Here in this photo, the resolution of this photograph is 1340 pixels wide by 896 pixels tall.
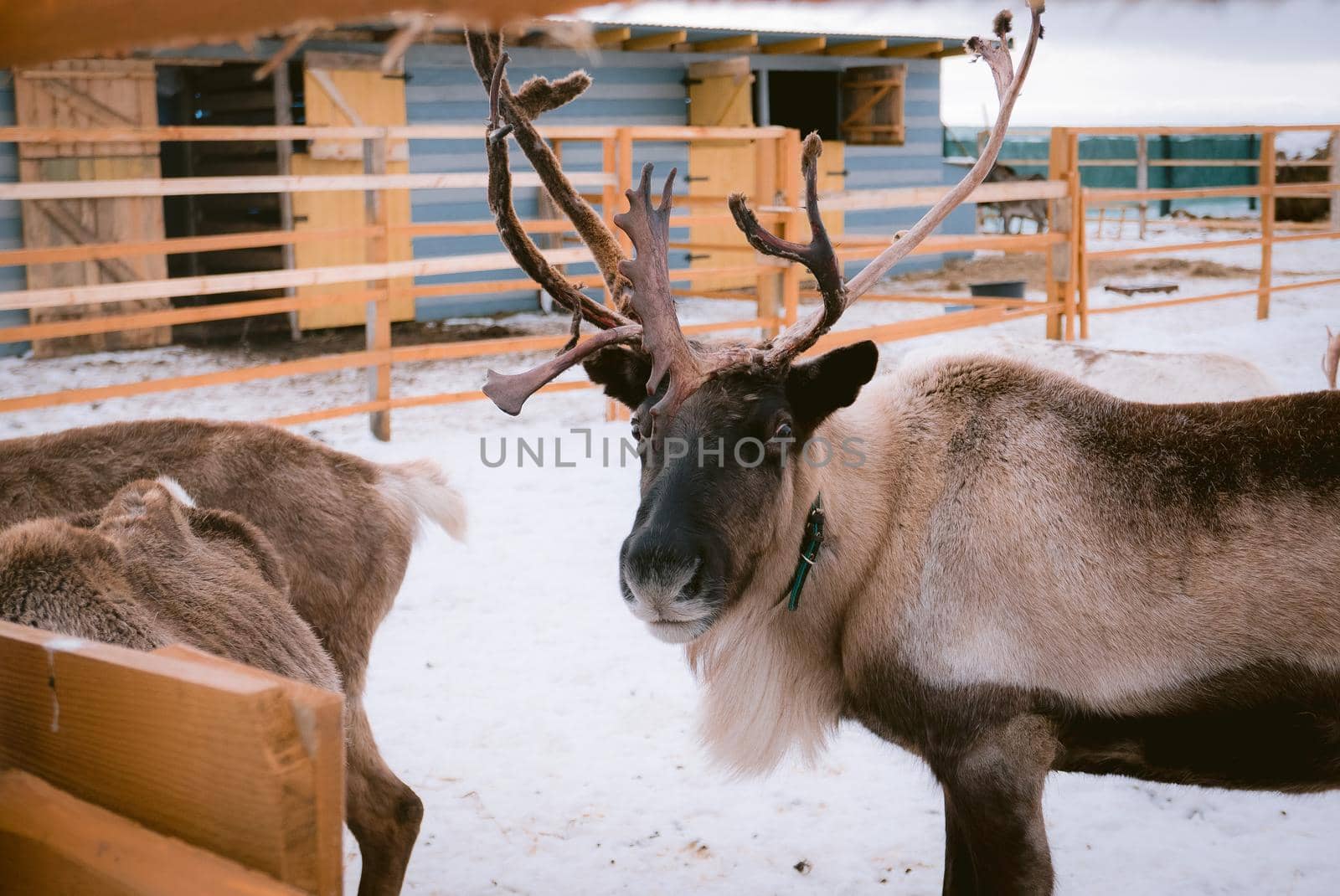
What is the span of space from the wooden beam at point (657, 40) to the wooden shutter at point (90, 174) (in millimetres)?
4755

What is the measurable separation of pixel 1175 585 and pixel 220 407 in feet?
22.6

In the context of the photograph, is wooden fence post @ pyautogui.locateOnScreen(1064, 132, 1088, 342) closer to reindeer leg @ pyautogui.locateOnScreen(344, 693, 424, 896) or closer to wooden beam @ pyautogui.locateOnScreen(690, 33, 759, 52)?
wooden beam @ pyautogui.locateOnScreen(690, 33, 759, 52)

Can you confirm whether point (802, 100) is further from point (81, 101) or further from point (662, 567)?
point (662, 567)

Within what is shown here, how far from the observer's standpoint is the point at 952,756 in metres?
2.45

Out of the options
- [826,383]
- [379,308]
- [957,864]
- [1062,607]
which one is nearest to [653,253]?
[826,383]

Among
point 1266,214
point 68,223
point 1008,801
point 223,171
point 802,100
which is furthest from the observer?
point 802,100

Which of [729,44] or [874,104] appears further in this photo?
[874,104]

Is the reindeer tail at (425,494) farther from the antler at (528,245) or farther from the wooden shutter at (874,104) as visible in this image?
the wooden shutter at (874,104)

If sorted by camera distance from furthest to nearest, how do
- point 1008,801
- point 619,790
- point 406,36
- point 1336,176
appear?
1. point 1336,176
2. point 619,790
3. point 1008,801
4. point 406,36

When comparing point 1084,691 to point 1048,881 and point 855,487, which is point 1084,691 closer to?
point 1048,881

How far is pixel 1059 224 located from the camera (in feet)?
31.4

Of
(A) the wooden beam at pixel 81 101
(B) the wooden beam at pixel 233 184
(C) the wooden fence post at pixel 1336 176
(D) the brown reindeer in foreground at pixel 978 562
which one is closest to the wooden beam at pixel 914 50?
(C) the wooden fence post at pixel 1336 176

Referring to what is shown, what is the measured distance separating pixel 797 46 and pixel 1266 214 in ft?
17.6

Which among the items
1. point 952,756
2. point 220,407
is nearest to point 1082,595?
point 952,756
